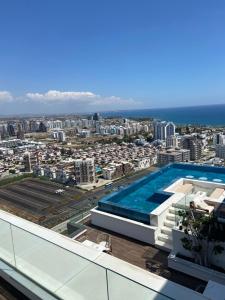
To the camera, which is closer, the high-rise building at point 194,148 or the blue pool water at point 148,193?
the blue pool water at point 148,193

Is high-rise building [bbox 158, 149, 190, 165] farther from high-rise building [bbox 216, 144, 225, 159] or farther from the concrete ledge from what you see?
the concrete ledge

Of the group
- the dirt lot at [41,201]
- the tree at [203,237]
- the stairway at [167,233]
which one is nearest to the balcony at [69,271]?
the tree at [203,237]

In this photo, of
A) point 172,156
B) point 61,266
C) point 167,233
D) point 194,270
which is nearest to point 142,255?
point 167,233

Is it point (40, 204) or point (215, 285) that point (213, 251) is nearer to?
point (215, 285)

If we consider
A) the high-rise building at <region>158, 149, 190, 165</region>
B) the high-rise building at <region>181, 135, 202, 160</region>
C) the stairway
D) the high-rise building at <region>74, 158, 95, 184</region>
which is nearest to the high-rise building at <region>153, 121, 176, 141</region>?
the high-rise building at <region>181, 135, 202, 160</region>

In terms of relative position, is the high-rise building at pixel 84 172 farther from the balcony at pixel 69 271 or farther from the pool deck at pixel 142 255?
the balcony at pixel 69 271

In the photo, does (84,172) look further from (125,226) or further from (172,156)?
(125,226)
